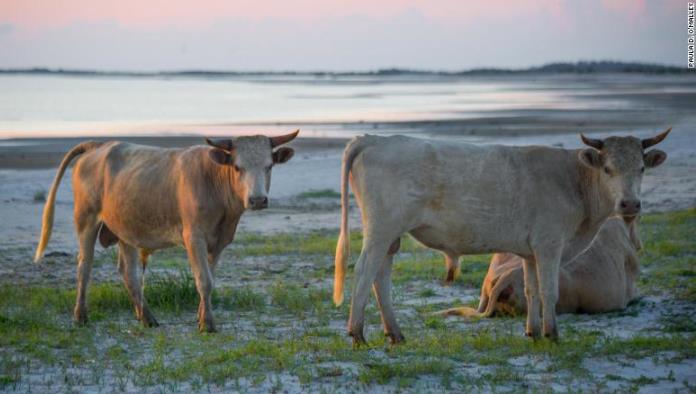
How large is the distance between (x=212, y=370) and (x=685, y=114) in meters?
40.9

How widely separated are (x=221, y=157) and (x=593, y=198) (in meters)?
3.41

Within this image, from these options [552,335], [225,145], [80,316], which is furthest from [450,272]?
[80,316]

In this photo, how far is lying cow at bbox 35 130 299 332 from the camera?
10.6 metres

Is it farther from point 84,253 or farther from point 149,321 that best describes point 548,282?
point 84,253

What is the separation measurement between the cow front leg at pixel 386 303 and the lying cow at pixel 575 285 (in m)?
1.46

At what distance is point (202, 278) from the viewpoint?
10.5 meters

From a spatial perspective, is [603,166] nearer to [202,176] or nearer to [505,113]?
[202,176]

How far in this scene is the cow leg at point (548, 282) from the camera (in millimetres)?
9672

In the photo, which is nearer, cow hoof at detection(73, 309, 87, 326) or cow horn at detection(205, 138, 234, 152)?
cow horn at detection(205, 138, 234, 152)

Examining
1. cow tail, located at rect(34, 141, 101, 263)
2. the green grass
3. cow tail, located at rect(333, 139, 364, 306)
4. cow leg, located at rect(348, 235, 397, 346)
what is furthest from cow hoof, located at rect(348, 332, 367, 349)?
cow tail, located at rect(34, 141, 101, 263)

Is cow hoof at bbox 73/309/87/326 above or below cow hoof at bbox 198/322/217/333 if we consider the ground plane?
below

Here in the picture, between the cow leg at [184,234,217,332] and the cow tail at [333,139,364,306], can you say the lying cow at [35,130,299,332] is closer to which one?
the cow leg at [184,234,217,332]

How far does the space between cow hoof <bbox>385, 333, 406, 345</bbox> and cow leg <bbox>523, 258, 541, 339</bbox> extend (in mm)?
1131

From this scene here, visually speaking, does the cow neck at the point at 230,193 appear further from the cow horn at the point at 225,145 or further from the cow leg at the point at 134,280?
the cow leg at the point at 134,280
